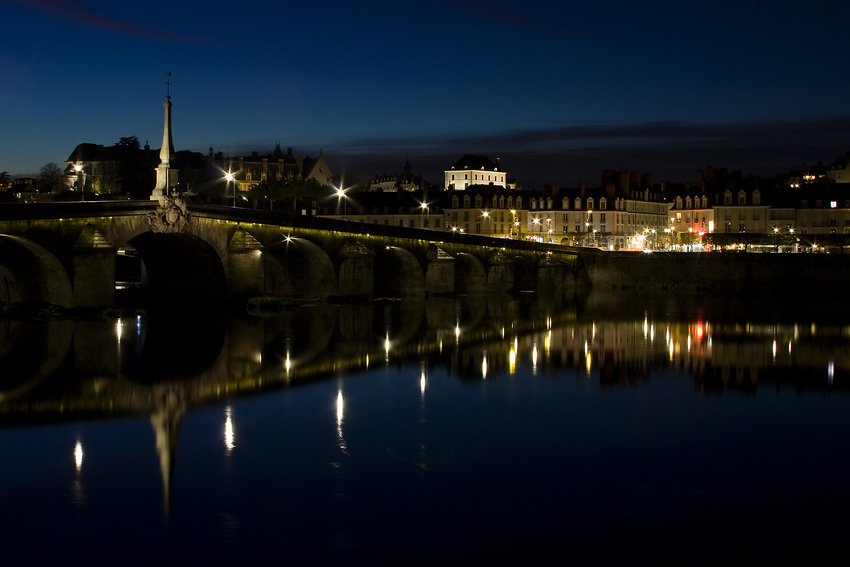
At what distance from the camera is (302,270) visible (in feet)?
177

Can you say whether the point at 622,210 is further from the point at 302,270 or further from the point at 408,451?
the point at 408,451

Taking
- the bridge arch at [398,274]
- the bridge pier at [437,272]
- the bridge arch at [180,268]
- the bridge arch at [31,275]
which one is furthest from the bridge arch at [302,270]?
the bridge arch at [31,275]

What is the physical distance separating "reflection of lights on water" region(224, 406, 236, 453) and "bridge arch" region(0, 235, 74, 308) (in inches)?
699

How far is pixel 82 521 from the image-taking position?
13.0 meters

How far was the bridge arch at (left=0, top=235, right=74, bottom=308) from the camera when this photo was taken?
1384 inches

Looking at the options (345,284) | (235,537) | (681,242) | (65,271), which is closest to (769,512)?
(235,537)

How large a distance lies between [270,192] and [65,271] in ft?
249

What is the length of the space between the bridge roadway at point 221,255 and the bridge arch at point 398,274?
2.9 inches

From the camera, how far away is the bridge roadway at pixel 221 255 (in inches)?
1400

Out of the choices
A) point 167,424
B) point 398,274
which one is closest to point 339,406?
point 167,424

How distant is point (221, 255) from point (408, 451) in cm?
2868

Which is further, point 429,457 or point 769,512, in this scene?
point 429,457

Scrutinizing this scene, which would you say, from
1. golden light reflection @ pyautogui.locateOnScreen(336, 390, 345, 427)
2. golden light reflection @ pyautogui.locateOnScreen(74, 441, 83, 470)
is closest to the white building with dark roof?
golden light reflection @ pyautogui.locateOnScreen(336, 390, 345, 427)

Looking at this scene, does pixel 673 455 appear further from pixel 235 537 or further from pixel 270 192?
pixel 270 192
